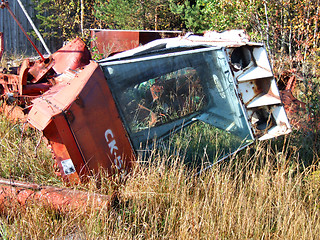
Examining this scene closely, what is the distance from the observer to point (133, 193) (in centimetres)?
311

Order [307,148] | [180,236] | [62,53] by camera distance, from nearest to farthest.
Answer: [180,236]
[307,148]
[62,53]

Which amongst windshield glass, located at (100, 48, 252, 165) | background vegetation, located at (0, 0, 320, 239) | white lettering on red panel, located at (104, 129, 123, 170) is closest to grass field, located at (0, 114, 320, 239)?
background vegetation, located at (0, 0, 320, 239)

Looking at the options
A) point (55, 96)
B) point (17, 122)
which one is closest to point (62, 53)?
point (17, 122)

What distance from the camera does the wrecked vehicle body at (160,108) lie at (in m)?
3.01

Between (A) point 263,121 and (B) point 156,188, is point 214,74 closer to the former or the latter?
(A) point 263,121

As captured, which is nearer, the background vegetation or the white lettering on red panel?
the background vegetation

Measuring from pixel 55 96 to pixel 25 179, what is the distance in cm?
103

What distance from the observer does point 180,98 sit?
3500 millimetres

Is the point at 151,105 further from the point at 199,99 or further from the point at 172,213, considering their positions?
the point at 172,213

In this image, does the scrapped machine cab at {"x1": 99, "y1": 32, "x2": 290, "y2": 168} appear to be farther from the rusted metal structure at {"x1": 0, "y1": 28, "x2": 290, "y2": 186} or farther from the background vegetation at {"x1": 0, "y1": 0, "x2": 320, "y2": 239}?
the background vegetation at {"x1": 0, "y1": 0, "x2": 320, "y2": 239}

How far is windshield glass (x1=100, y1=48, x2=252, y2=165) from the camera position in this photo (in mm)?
3254

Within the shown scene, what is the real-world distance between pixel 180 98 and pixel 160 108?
245mm

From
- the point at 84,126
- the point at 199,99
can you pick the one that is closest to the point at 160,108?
the point at 199,99

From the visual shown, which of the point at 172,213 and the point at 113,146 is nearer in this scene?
the point at 172,213
